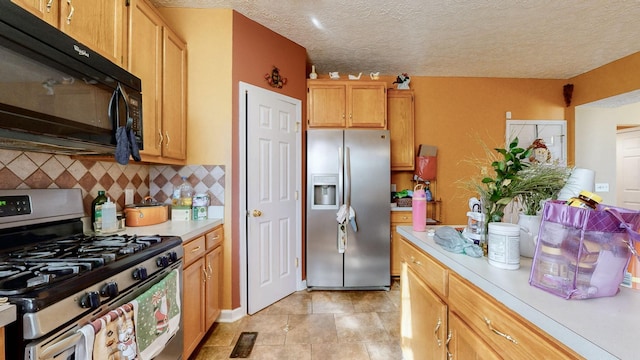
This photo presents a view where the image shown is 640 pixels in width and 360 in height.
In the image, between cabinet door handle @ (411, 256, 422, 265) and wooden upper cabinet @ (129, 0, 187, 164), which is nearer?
cabinet door handle @ (411, 256, 422, 265)

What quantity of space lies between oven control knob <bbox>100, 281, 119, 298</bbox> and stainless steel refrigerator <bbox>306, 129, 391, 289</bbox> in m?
2.00

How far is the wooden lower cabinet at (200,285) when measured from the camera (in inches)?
65.7

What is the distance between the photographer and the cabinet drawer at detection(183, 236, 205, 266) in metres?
1.67

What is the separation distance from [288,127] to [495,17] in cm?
217

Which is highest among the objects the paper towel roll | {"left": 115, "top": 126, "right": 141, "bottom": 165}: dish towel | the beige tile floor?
{"left": 115, "top": 126, "right": 141, "bottom": 165}: dish towel

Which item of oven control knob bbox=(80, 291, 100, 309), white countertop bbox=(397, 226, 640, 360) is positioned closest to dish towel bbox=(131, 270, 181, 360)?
oven control knob bbox=(80, 291, 100, 309)

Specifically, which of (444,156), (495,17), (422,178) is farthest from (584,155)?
(495,17)

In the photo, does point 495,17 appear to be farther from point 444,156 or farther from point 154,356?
point 154,356

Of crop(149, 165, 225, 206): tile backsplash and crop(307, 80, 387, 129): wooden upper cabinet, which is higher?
crop(307, 80, 387, 129): wooden upper cabinet

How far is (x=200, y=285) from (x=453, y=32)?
3.23 metres

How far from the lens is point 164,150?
1.95 m

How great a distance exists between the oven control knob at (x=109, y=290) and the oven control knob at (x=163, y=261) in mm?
296

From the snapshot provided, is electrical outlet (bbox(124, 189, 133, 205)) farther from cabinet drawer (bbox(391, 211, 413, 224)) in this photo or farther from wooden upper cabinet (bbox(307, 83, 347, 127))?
cabinet drawer (bbox(391, 211, 413, 224))

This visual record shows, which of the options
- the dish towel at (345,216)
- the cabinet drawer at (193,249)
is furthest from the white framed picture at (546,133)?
the cabinet drawer at (193,249)
